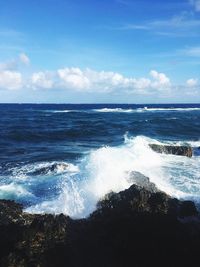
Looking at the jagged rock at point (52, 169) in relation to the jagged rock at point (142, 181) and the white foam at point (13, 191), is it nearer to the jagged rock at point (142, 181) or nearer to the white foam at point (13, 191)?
the white foam at point (13, 191)

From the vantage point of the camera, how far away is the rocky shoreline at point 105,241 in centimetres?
873

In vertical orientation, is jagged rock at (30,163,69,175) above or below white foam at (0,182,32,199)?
above

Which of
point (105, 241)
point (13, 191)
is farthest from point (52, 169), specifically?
point (105, 241)

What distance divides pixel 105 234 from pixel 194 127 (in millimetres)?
38866

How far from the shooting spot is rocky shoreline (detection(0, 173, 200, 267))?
28.6 ft

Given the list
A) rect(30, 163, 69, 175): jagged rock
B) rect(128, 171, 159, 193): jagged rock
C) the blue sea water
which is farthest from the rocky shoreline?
rect(30, 163, 69, 175): jagged rock

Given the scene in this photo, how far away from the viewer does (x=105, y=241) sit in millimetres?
9602

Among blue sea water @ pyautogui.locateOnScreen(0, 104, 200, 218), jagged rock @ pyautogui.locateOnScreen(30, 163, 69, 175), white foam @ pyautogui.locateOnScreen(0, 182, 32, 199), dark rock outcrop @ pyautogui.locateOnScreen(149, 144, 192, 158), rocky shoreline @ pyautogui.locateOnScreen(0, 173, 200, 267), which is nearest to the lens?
rocky shoreline @ pyautogui.locateOnScreen(0, 173, 200, 267)

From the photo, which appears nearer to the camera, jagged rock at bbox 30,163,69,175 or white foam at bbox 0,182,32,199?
white foam at bbox 0,182,32,199

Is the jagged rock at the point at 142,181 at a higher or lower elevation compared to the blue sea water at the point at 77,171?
higher

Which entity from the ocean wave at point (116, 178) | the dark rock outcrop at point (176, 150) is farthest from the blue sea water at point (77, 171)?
the dark rock outcrop at point (176, 150)

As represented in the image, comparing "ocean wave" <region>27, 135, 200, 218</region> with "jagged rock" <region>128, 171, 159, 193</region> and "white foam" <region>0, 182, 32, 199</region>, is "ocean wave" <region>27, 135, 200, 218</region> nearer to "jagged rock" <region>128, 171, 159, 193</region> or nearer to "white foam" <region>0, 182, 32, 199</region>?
"jagged rock" <region>128, 171, 159, 193</region>

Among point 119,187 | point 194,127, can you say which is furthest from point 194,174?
point 194,127

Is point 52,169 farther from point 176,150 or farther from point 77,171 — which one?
point 176,150
